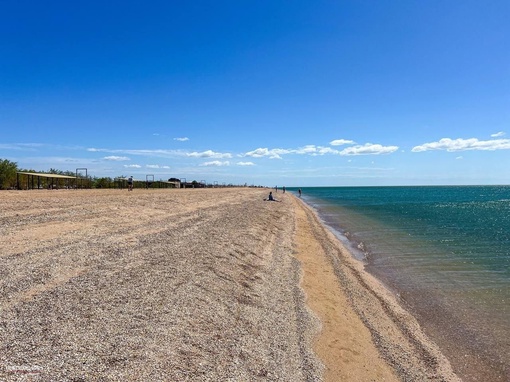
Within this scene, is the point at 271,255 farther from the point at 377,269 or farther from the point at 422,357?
the point at 422,357

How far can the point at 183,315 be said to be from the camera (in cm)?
775

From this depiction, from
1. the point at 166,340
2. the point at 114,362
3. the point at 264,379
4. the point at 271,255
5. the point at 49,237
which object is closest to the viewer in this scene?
the point at 114,362

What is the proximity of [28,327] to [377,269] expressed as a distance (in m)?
15.2

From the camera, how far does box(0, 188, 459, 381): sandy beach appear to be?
5723 millimetres

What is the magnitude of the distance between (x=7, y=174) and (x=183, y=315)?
41988mm

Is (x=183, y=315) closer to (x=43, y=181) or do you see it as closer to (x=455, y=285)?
(x=455, y=285)

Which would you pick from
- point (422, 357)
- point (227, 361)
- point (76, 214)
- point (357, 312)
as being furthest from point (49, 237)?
point (422, 357)

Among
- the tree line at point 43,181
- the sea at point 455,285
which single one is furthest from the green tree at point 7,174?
the sea at point 455,285

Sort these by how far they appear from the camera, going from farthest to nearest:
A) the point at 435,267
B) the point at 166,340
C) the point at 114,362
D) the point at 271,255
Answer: the point at 435,267
the point at 271,255
the point at 166,340
the point at 114,362

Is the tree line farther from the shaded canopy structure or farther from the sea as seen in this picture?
the sea

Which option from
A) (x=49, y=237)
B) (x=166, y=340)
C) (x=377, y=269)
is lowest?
(x=377, y=269)

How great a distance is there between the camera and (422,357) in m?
8.34

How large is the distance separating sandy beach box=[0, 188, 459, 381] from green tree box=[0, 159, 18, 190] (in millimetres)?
29502

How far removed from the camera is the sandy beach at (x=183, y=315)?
A: 5723mm
